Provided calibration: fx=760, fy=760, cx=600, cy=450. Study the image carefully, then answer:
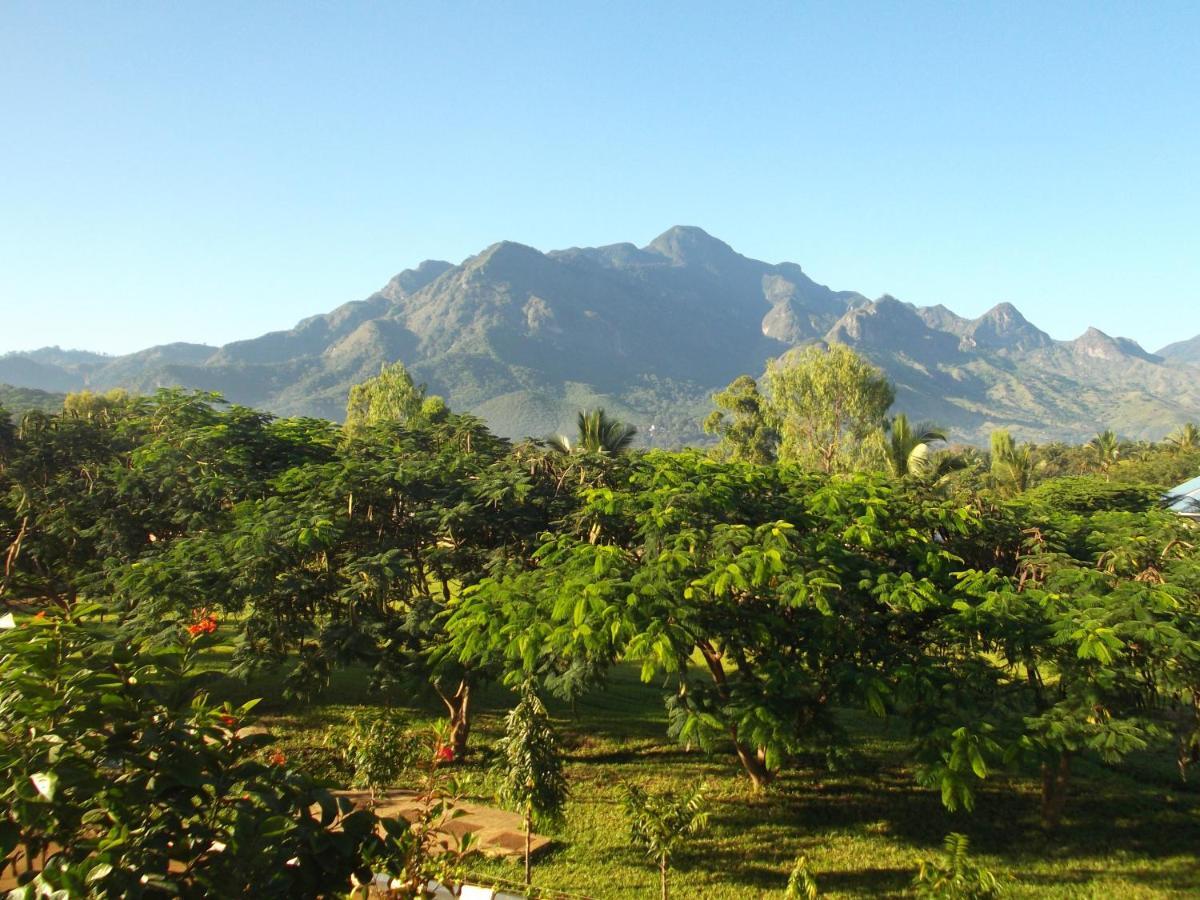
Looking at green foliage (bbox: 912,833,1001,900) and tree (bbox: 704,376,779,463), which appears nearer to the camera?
green foliage (bbox: 912,833,1001,900)

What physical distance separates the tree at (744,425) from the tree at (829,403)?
197 centimetres

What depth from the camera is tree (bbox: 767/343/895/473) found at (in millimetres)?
40312

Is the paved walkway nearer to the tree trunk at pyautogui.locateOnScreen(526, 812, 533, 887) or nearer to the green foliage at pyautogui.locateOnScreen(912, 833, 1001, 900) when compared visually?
the tree trunk at pyautogui.locateOnScreen(526, 812, 533, 887)

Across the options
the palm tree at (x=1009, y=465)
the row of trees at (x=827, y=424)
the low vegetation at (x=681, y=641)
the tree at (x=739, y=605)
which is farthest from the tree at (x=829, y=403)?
the tree at (x=739, y=605)

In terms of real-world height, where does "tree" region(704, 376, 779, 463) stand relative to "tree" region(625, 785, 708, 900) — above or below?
above

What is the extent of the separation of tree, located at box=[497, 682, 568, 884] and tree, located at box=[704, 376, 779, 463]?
113 feet

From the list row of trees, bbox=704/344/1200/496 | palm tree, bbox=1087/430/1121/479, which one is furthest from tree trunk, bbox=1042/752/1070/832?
palm tree, bbox=1087/430/1121/479

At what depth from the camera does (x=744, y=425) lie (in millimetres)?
45125

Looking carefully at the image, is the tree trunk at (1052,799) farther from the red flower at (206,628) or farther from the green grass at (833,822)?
the red flower at (206,628)

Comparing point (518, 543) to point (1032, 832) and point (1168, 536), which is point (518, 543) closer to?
point (1032, 832)

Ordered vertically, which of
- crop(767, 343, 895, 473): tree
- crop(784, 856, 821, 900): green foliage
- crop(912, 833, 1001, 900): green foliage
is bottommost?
crop(784, 856, 821, 900): green foliage

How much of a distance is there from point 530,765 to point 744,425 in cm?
3729

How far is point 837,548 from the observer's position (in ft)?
41.8

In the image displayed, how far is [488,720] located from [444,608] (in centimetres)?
429
